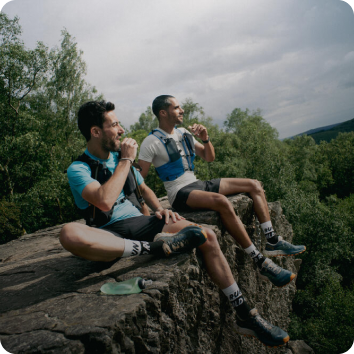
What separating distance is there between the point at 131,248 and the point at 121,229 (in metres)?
0.29

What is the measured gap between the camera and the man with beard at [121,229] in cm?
218

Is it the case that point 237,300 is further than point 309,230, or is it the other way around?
point 309,230

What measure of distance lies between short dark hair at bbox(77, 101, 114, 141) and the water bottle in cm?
141

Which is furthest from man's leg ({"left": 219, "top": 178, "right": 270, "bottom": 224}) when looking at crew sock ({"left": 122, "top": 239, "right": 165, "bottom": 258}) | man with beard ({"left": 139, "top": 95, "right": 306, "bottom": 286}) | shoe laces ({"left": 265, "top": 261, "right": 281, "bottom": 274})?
crew sock ({"left": 122, "top": 239, "right": 165, "bottom": 258})

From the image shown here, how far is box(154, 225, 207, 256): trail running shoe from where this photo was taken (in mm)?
2324

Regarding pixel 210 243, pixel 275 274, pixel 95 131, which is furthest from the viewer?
pixel 275 274

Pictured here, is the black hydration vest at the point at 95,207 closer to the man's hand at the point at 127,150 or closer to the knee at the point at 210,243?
the man's hand at the point at 127,150

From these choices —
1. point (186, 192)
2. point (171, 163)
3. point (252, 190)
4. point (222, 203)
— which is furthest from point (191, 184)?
point (252, 190)

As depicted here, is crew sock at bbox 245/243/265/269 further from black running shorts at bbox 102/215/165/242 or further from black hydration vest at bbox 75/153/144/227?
black hydration vest at bbox 75/153/144/227

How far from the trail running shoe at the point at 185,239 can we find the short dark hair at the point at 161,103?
212cm

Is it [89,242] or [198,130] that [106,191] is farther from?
[198,130]

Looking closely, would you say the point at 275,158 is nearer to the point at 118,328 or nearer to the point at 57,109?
the point at 57,109

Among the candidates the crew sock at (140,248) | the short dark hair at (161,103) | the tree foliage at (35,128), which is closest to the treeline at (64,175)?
the tree foliage at (35,128)

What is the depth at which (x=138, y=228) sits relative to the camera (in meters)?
2.54
